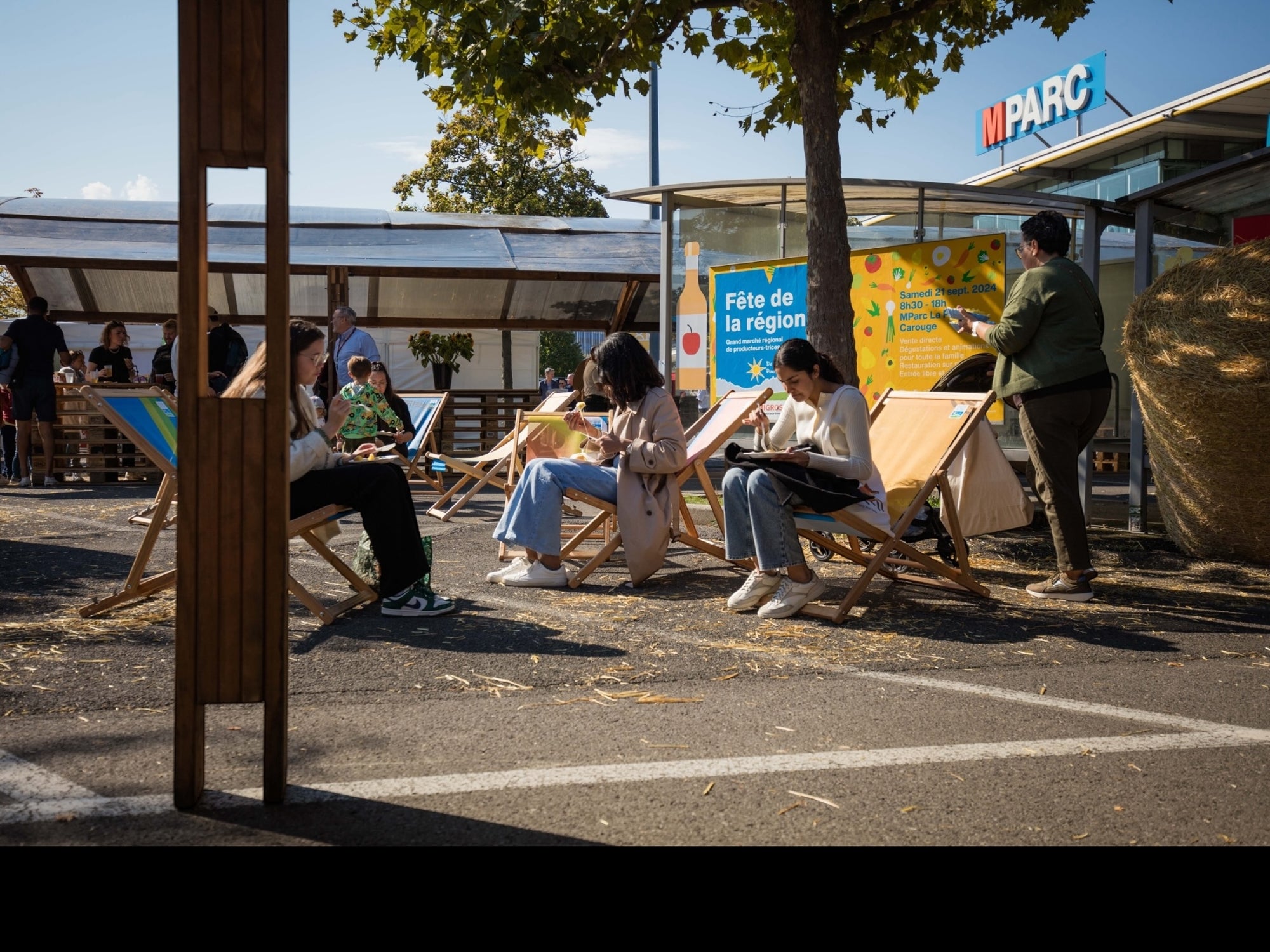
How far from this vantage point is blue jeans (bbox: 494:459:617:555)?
6262 mm

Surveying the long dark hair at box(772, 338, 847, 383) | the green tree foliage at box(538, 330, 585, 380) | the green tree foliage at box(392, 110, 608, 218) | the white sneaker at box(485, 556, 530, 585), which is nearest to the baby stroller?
the long dark hair at box(772, 338, 847, 383)

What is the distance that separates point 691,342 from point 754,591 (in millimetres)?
6214

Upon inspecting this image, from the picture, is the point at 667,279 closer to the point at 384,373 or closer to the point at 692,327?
the point at 692,327

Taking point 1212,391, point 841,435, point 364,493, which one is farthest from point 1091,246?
point 364,493

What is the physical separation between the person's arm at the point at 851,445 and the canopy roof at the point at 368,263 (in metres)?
10.9

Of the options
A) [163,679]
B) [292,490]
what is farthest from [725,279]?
[163,679]

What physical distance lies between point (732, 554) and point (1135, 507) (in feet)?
14.2

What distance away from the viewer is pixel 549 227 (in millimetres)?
18453

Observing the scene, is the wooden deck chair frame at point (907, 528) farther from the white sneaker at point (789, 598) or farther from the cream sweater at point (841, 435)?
the cream sweater at point (841, 435)

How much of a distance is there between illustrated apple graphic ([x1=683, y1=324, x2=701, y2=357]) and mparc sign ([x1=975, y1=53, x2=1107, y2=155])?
97.8ft

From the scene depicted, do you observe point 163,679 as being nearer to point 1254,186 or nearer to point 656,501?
point 656,501

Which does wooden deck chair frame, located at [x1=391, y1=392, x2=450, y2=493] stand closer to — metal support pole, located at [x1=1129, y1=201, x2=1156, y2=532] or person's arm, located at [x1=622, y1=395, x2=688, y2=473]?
person's arm, located at [x1=622, y1=395, x2=688, y2=473]

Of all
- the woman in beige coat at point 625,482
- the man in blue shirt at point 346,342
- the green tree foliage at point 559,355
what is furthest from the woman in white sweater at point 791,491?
the green tree foliage at point 559,355

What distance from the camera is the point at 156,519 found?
5289mm
